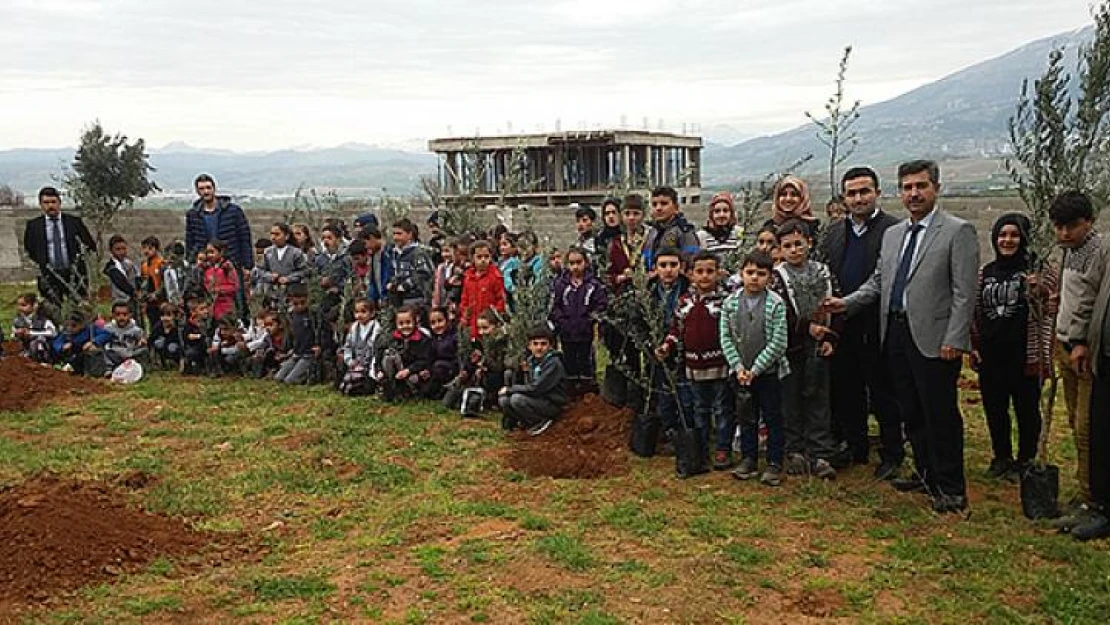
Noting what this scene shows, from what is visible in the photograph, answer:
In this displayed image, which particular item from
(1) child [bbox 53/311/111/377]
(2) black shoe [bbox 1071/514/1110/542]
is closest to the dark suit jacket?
(1) child [bbox 53/311/111/377]

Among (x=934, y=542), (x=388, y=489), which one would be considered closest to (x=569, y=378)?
(x=388, y=489)

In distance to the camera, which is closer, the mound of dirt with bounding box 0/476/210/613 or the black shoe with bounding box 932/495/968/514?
the mound of dirt with bounding box 0/476/210/613

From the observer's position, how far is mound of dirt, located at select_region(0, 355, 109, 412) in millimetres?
9195

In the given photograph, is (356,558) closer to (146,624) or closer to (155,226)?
(146,624)

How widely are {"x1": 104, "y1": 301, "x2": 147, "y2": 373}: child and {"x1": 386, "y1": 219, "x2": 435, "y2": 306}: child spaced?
334cm

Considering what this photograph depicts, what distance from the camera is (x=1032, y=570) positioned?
480 centimetres

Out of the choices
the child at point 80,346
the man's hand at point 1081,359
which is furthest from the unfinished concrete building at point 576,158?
the man's hand at point 1081,359

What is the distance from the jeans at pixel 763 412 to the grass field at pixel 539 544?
0.90 ft

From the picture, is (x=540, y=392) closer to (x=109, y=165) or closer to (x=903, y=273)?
(x=903, y=273)

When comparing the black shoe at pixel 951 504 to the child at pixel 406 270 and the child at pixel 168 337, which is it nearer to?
the child at pixel 406 270

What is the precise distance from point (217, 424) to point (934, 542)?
20.0 feet

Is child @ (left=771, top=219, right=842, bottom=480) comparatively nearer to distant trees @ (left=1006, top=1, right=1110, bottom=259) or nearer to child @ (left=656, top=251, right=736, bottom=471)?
child @ (left=656, top=251, right=736, bottom=471)

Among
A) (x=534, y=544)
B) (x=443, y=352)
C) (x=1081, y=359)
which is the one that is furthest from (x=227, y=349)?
(x=1081, y=359)

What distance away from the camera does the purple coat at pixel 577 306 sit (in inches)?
308
